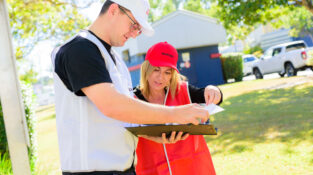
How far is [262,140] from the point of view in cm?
645

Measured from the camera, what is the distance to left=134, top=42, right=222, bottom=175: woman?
7.94ft

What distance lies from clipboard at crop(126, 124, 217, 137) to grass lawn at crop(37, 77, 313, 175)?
341 cm

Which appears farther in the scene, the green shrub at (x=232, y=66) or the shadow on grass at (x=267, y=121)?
the green shrub at (x=232, y=66)

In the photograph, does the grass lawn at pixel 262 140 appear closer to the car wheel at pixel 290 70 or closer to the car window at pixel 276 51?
the car wheel at pixel 290 70

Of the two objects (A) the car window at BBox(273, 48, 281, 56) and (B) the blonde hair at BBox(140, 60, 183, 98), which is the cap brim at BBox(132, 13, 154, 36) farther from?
(A) the car window at BBox(273, 48, 281, 56)

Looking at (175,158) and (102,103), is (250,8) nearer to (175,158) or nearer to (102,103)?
(175,158)

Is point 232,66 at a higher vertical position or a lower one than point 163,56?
lower

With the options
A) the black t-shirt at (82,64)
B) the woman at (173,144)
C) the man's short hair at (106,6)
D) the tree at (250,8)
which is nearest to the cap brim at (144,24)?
the man's short hair at (106,6)

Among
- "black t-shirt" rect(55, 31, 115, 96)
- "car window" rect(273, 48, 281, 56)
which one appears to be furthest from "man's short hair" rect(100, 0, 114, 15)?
"car window" rect(273, 48, 281, 56)

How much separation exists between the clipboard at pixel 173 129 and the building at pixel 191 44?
19207mm

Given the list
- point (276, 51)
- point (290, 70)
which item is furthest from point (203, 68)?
point (290, 70)

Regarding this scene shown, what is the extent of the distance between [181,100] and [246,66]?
26.2 m

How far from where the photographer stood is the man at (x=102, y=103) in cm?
138

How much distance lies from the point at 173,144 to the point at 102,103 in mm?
1197
